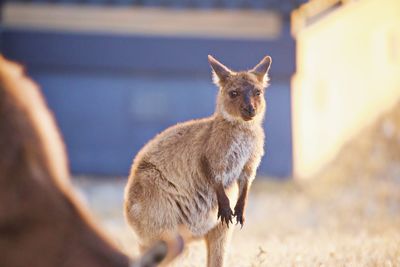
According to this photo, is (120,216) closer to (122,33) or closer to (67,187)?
(122,33)

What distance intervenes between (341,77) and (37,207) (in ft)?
51.7

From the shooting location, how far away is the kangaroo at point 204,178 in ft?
17.6

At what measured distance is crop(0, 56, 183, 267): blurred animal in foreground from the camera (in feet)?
11.0

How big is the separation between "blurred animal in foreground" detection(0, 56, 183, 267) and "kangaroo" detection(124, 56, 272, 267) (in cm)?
179

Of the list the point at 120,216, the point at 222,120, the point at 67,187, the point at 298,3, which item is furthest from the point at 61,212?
the point at 298,3

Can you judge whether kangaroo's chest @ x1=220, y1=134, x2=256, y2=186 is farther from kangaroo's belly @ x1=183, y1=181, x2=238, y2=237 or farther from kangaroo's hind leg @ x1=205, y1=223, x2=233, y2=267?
kangaroo's hind leg @ x1=205, y1=223, x2=233, y2=267

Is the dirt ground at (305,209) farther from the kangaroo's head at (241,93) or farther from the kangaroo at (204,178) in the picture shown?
the kangaroo's head at (241,93)

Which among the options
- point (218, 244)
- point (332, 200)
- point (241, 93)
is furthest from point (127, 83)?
point (218, 244)

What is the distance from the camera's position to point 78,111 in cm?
1678

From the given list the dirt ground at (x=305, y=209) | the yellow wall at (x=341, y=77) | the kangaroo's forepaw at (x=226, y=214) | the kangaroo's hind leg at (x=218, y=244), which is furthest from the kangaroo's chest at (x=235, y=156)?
the yellow wall at (x=341, y=77)

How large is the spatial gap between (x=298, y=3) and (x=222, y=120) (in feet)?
34.9

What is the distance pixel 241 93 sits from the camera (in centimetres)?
560

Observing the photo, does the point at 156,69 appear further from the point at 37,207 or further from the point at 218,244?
the point at 37,207

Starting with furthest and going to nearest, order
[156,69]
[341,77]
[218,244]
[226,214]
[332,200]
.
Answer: [341,77] → [156,69] → [332,200] → [218,244] → [226,214]
